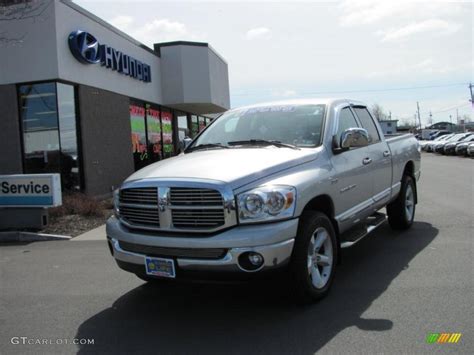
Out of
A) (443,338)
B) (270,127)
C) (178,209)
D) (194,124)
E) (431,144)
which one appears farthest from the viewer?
(431,144)

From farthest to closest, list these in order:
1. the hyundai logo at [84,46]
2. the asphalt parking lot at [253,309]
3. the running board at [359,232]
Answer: the hyundai logo at [84,46]
the running board at [359,232]
the asphalt parking lot at [253,309]

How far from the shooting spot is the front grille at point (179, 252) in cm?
388

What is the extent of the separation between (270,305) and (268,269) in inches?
30.4

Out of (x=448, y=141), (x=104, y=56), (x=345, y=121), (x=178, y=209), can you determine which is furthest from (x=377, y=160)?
(x=448, y=141)

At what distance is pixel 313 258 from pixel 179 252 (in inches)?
48.6

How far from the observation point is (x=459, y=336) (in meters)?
3.68

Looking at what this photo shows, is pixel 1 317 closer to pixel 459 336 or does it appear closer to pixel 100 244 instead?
pixel 100 244

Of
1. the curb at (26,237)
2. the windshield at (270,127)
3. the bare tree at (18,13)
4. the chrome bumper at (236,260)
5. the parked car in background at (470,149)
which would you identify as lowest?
the curb at (26,237)

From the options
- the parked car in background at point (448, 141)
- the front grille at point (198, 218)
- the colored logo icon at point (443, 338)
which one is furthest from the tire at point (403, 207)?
the parked car in background at point (448, 141)

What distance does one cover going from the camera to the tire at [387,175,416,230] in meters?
7.27

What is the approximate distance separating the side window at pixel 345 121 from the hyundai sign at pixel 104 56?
9.17 metres

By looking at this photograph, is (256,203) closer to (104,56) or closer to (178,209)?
(178,209)

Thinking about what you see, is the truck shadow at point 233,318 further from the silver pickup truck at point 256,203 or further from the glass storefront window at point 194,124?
the glass storefront window at point 194,124

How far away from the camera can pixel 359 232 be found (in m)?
5.61
